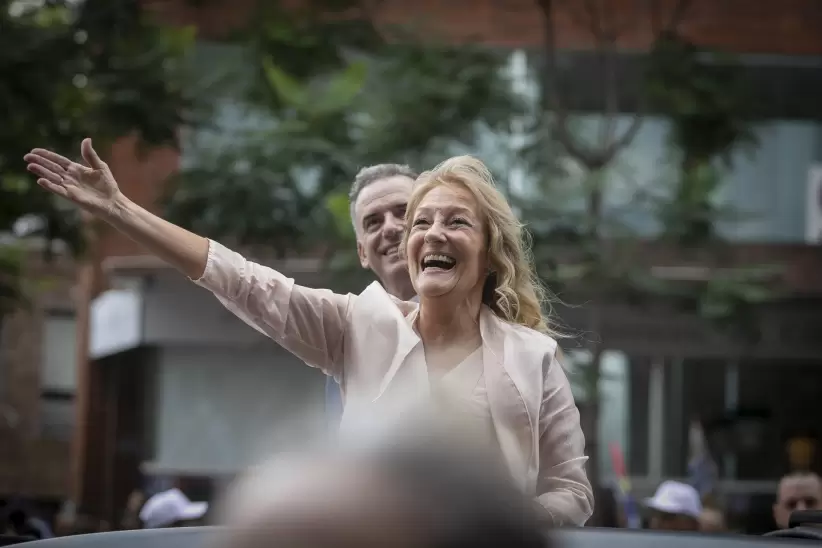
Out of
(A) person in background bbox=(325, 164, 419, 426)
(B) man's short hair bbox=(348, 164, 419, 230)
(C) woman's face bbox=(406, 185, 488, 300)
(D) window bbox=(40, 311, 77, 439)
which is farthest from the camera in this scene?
(D) window bbox=(40, 311, 77, 439)

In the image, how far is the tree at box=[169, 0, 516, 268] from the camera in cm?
976

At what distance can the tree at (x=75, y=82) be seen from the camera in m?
Answer: 8.86

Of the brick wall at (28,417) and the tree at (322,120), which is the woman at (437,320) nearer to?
the tree at (322,120)

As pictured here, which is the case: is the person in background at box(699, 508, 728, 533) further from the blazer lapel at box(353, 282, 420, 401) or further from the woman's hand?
the woman's hand

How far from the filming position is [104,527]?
Answer: 13523 mm

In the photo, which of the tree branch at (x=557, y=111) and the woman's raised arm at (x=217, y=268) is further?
the tree branch at (x=557, y=111)

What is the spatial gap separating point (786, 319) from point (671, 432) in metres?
1.84

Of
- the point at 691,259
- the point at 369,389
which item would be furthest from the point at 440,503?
the point at 691,259

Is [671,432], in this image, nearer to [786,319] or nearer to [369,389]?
[786,319]

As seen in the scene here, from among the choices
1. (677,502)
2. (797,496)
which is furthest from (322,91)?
(797,496)

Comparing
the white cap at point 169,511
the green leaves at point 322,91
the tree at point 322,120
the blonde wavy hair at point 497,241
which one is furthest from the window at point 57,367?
the blonde wavy hair at point 497,241

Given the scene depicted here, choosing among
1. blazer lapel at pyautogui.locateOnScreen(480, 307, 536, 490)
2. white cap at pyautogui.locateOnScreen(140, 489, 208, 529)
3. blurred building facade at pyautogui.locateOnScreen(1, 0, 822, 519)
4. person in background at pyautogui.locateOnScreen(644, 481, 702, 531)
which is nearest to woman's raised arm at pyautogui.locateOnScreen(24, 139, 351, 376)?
blazer lapel at pyautogui.locateOnScreen(480, 307, 536, 490)

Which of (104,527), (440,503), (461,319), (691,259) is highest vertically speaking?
(691,259)

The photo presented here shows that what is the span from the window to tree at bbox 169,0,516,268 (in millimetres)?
16048
